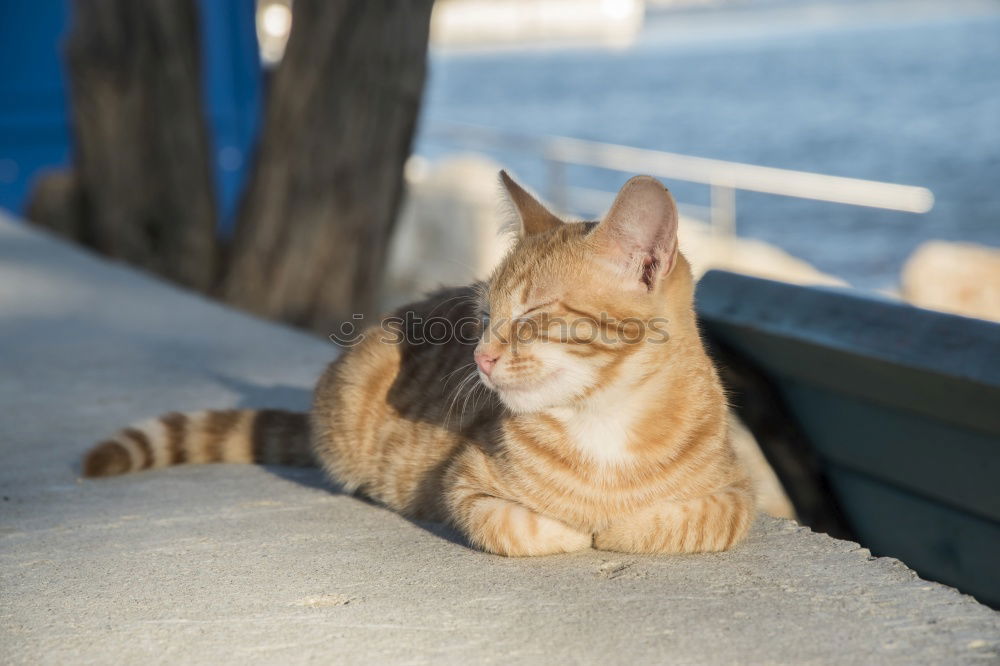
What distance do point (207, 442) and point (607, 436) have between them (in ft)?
5.11

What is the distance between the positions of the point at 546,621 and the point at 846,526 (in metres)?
2.41

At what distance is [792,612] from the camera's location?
236 cm

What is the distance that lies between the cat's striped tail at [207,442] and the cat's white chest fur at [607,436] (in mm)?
1291

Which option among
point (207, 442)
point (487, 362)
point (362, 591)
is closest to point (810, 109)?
point (207, 442)

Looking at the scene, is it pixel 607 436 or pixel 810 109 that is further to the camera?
pixel 810 109

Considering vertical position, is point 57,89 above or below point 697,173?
above

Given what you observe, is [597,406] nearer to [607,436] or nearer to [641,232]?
[607,436]

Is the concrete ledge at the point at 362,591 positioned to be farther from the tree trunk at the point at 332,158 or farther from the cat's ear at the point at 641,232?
the tree trunk at the point at 332,158

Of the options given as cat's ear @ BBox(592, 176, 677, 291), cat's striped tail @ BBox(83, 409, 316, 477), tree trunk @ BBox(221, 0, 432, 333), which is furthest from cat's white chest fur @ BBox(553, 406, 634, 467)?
tree trunk @ BBox(221, 0, 432, 333)

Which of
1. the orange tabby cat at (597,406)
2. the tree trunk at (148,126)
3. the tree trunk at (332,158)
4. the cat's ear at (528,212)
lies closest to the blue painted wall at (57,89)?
the tree trunk at (148,126)

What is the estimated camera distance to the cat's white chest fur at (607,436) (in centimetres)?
267

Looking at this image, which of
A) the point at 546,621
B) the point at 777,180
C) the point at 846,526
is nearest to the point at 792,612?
the point at 546,621

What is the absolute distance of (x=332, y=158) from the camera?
20.6 ft

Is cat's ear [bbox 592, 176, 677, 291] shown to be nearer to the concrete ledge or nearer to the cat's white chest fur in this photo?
the cat's white chest fur
